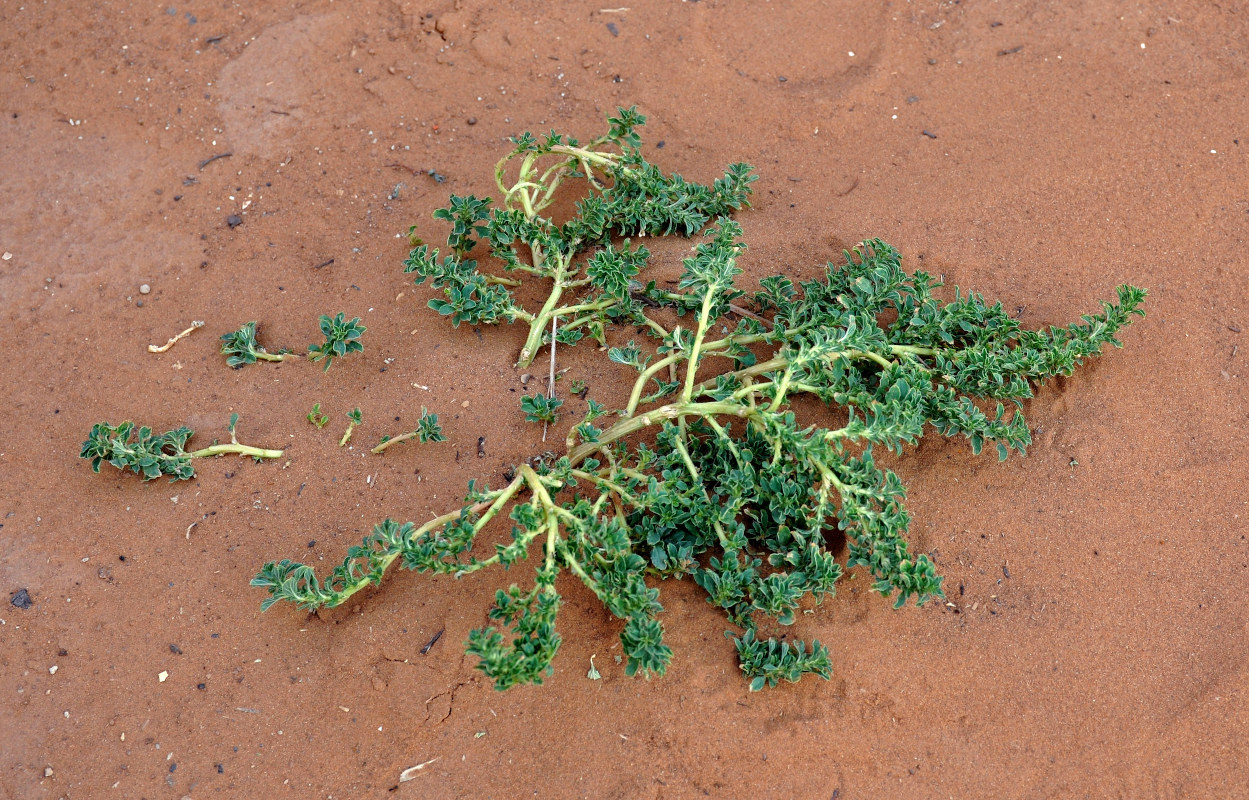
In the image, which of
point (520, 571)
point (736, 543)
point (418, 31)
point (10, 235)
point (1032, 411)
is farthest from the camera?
point (418, 31)

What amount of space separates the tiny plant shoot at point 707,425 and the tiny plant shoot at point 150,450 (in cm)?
46

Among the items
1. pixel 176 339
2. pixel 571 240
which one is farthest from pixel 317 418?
pixel 571 240

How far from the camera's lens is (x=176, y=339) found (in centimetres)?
323

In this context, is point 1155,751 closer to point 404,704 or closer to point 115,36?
point 404,704

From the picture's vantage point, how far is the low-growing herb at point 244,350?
310cm

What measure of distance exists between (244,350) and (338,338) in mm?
391

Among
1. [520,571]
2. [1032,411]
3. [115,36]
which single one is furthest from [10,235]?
[1032,411]

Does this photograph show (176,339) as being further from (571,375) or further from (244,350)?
(571,375)

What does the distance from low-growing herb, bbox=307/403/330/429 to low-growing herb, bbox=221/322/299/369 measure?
0.96ft

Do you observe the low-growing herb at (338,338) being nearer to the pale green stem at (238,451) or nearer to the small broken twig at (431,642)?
the pale green stem at (238,451)

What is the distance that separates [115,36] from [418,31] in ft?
4.37

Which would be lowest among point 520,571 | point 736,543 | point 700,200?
point 520,571

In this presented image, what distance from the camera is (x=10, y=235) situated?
3590 mm

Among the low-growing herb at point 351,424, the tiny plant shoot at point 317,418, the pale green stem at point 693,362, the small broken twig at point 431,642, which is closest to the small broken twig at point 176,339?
the tiny plant shoot at point 317,418
